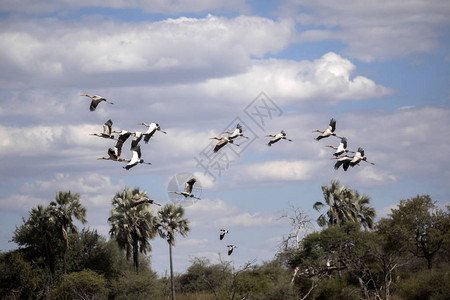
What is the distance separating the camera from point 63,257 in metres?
64.8

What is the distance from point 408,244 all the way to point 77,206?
2798cm

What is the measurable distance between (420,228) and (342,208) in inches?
325

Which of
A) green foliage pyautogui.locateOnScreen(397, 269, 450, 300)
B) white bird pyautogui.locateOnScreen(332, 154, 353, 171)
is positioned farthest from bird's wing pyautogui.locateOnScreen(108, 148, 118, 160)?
green foliage pyautogui.locateOnScreen(397, 269, 450, 300)

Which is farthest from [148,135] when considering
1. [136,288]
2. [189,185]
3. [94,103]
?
[136,288]

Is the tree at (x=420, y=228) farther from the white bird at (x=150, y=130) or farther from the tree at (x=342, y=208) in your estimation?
the white bird at (x=150, y=130)

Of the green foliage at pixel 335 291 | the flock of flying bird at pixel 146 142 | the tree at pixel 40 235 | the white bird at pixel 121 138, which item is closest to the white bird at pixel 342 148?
the flock of flying bird at pixel 146 142

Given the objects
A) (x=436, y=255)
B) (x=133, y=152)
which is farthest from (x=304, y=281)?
(x=133, y=152)

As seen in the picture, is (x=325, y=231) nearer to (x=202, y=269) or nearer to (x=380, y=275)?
(x=380, y=275)

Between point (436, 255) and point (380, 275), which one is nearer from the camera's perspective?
point (380, 275)

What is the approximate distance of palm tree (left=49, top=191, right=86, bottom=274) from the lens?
62.8 metres

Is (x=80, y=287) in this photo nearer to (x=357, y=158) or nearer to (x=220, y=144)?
(x=220, y=144)

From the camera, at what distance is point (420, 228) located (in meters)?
59.7

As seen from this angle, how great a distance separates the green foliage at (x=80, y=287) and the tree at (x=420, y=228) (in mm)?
23593

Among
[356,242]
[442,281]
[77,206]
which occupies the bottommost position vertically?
[442,281]
